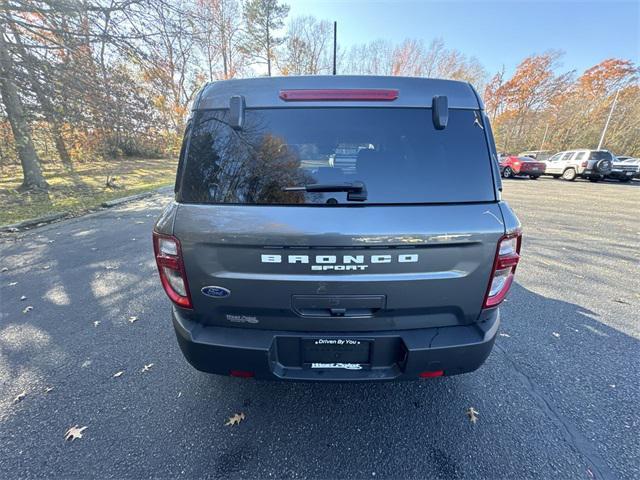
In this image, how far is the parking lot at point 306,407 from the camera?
175 cm

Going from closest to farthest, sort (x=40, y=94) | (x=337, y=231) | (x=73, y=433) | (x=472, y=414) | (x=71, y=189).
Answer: (x=337, y=231), (x=73, y=433), (x=472, y=414), (x=40, y=94), (x=71, y=189)

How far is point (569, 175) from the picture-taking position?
18281 mm

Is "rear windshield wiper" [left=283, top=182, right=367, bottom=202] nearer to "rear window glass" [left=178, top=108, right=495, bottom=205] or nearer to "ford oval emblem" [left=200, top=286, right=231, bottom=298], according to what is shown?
"rear window glass" [left=178, top=108, right=495, bottom=205]

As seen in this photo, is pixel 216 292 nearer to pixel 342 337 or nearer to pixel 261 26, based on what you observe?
pixel 342 337

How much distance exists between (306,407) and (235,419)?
0.51 meters

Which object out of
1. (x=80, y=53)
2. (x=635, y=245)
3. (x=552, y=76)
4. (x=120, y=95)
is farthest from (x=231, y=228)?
(x=552, y=76)

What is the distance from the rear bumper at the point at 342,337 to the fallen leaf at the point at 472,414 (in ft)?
1.85

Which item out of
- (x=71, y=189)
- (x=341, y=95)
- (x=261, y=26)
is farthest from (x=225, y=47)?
(x=341, y=95)

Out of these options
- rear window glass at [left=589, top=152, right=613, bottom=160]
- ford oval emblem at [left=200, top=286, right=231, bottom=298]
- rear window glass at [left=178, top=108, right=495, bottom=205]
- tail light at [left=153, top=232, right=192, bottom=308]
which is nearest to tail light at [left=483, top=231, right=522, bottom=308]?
rear window glass at [left=178, top=108, right=495, bottom=205]

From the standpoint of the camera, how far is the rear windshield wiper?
1587 millimetres

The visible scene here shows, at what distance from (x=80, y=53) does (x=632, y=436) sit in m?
13.5

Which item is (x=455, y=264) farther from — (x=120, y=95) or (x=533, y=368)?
(x=120, y=95)

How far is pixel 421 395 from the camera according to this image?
2236 mm

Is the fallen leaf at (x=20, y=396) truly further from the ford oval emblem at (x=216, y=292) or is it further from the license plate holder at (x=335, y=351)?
the license plate holder at (x=335, y=351)
